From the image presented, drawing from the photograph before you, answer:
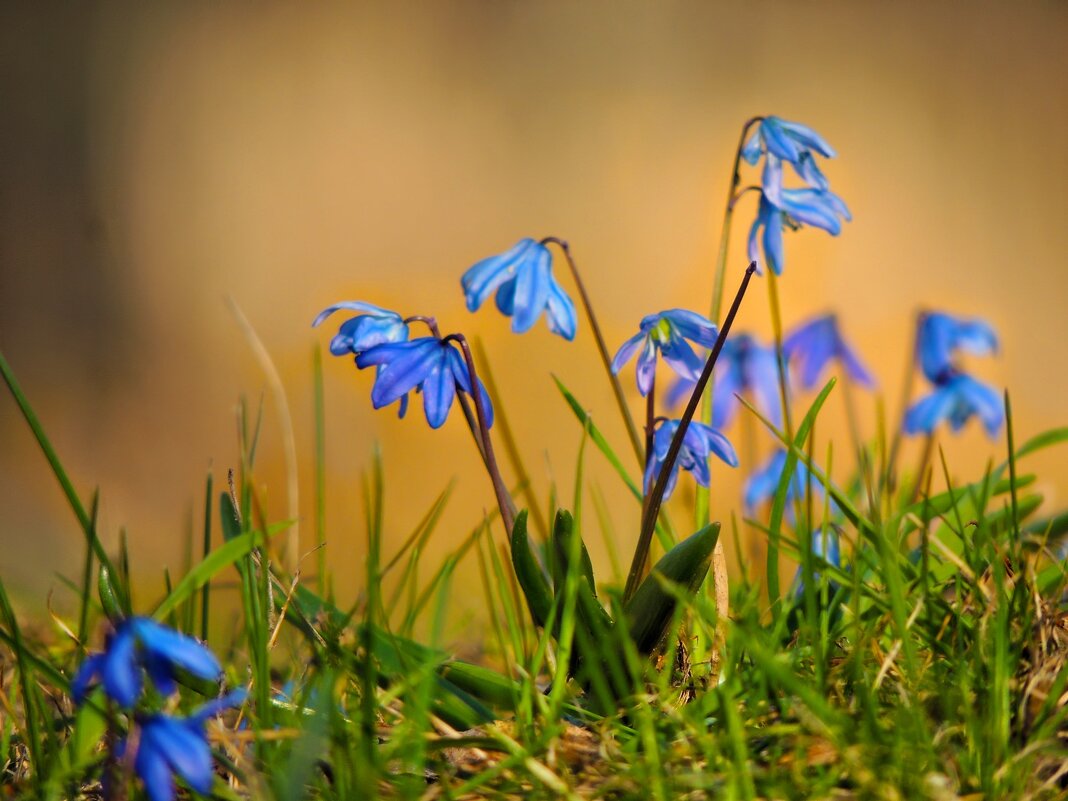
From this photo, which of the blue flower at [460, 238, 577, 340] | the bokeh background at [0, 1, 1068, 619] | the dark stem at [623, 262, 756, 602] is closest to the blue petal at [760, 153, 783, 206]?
the dark stem at [623, 262, 756, 602]

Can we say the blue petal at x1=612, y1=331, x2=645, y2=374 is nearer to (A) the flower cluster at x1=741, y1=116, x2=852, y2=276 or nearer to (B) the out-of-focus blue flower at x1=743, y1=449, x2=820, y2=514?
(A) the flower cluster at x1=741, y1=116, x2=852, y2=276

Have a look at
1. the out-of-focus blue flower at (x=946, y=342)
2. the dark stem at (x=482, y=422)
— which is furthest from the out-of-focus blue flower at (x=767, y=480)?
the dark stem at (x=482, y=422)

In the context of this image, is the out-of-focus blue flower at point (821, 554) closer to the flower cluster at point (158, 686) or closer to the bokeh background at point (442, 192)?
the flower cluster at point (158, 686)

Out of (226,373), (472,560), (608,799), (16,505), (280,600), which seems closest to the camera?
(608,799)

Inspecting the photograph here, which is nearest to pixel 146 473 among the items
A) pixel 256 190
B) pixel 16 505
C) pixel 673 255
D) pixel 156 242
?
pixel 16 505

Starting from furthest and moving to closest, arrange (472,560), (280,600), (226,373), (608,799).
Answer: (226,373) → (472,560) → (280,600) → (608,799)

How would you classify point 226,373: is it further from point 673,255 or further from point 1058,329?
point 1058,329
